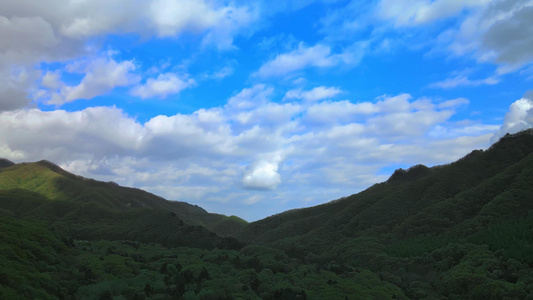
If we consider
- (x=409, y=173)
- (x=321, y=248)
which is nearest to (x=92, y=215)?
(x=321, y=248)

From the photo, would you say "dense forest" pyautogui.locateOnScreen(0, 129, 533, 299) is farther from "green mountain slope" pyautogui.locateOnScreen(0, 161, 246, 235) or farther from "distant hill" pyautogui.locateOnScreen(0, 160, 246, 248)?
"green mountain slope" pyautogui.locateOnScreen(0, 161, 246, 235)

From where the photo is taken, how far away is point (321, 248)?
72.8 meters

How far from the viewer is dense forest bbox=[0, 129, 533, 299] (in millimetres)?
26656

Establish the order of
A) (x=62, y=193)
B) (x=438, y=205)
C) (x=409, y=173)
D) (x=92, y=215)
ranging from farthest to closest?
(x=62, y=193)
(x=409, y=173)
(x=92, y=215)
(x=438, y=205)

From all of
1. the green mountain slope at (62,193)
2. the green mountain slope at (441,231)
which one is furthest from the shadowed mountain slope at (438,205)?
the green mountain slope at (62,193)

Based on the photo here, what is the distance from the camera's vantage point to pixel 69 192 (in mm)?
143625

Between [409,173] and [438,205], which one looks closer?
[438,205]

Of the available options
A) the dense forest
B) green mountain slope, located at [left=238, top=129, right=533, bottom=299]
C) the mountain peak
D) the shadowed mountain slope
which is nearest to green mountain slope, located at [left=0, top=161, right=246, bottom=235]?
the dense forest

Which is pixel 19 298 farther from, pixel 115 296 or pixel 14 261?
pixel 14 261

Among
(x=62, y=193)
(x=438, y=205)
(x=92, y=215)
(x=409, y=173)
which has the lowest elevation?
(x=438, y=205)

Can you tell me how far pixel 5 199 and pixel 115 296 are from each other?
A: 358 feet

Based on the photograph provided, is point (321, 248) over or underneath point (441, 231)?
underneath

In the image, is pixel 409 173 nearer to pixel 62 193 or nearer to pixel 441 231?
pixel 441 231

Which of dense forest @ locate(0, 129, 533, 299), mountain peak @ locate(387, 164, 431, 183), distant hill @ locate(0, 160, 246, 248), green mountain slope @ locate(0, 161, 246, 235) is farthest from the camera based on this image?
mountain peak @ locate(387, 164, 431, 183)
